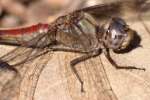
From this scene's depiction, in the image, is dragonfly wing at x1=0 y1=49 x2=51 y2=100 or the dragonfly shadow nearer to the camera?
dragonfly wing at x1=0 y1=49 x2=51 y2=100

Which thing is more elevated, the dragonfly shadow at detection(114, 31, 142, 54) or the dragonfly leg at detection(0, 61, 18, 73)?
the dragonfly shadow at detection(114, 31, 142, 54)

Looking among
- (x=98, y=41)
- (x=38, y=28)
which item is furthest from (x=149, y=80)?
(x=38, y=28)

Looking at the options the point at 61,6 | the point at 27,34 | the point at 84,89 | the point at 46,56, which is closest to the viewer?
the point at 84,89

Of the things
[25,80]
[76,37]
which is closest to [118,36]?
[76,37]

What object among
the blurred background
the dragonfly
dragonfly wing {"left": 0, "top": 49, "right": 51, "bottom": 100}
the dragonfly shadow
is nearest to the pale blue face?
the dragonfly

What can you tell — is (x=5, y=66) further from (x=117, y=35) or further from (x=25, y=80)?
(x=117, y=35)

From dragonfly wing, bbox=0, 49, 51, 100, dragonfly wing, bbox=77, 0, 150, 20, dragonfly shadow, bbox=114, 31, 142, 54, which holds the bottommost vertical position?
dragonfly wing, bbox=0, 49, 51, 100

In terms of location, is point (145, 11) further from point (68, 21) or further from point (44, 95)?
point (44, 95)

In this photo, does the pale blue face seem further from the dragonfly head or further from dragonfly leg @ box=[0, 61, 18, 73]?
dragonfly leg @ box=[0, 61, 18, 73]
